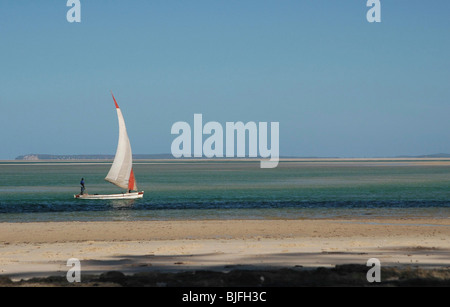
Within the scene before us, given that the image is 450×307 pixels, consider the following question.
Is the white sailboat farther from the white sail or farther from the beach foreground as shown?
the beach foreground

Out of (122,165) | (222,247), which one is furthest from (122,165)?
(222,247)

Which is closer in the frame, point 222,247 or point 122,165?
point 222,247

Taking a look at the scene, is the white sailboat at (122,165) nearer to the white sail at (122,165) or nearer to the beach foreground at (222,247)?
the white sail at (122,165)

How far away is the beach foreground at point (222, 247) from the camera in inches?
762

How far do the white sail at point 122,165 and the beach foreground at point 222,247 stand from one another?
29670 millimetres

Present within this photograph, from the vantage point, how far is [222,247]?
82.2ft

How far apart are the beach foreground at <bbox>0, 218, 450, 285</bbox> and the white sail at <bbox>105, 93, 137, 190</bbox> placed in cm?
2967

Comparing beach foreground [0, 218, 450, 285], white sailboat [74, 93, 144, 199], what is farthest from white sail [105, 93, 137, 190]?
beach foreground [0, 218, 450, 285]

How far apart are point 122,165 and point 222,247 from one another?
155 feet

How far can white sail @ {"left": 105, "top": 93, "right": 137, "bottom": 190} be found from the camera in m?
70.8

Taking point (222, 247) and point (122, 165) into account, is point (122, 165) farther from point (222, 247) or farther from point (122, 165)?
point (222, 247)
